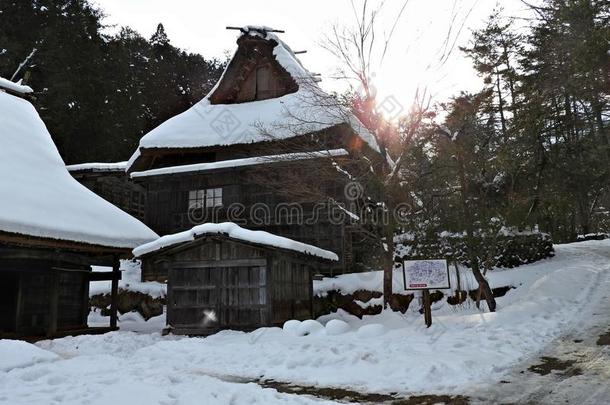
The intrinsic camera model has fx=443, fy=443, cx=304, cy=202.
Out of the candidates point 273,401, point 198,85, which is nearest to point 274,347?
point 273,401

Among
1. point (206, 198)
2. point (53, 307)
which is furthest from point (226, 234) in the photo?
point (206, 198)

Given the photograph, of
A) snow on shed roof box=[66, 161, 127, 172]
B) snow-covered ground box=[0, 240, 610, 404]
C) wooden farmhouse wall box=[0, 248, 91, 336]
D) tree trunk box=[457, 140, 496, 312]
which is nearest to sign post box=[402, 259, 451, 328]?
snow-covered ground box=[0, 240, 610, 404]

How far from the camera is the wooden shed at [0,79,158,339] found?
11.3 meters

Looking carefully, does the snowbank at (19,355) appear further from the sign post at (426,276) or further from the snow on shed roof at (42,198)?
the sign post at (426,276)

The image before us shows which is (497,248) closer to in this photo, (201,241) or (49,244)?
(201,241)

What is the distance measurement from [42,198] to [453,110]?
1353 centimetres

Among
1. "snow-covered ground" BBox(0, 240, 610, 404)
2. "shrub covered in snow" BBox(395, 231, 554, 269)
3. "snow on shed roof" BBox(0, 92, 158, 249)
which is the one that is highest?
"snow on shed roof" BBox(0, 92, 158, 249)

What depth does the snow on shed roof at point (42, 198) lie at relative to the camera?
11.2m

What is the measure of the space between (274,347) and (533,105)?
11351mm

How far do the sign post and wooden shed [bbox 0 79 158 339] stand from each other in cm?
860

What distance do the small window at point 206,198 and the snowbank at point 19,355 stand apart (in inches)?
434

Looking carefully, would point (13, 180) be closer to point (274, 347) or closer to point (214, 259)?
point (214, 259)

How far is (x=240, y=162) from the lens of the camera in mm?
17641

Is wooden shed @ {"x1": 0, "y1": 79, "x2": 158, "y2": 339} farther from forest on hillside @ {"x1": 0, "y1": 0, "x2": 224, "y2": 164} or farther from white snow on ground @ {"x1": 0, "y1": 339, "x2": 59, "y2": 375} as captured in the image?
forest on hillside @ {"x1": 0, "y1": 0, "x2": 224, "y2": 164}
